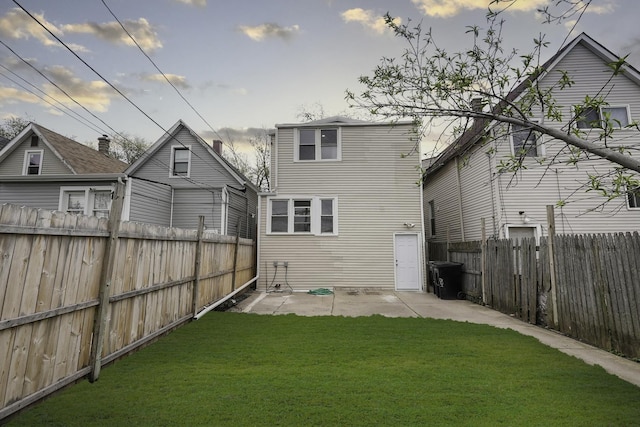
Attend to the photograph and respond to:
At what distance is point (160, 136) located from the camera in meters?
15.1

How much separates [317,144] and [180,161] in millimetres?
7171

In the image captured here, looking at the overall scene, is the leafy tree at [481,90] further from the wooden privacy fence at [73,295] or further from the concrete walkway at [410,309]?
the wooden privacy fence at [73,295]

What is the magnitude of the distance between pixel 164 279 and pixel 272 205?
744 centimetres

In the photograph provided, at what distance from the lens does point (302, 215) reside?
12.4m

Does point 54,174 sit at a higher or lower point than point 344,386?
higher

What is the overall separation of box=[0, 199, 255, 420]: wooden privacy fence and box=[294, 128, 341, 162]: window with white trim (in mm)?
8049

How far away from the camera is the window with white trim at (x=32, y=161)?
15.8m


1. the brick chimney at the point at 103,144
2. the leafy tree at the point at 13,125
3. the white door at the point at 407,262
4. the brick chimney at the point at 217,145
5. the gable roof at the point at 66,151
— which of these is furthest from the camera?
the leafy tree at the point at 13,125

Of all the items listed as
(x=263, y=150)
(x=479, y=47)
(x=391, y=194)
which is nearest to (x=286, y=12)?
(x=479, y=47)

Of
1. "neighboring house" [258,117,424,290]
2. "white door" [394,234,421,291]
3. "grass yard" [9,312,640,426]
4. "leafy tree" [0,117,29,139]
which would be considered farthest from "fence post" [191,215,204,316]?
"leafy tree" [0,117,29,139]

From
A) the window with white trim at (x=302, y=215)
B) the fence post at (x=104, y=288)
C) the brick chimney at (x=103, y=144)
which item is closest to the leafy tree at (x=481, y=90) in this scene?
the fence post at (x=104, y=288)

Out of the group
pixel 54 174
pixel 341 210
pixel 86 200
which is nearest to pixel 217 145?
pixel 86 200

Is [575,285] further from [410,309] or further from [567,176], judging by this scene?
[567,176]

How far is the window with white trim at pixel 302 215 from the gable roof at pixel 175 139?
3447mm
